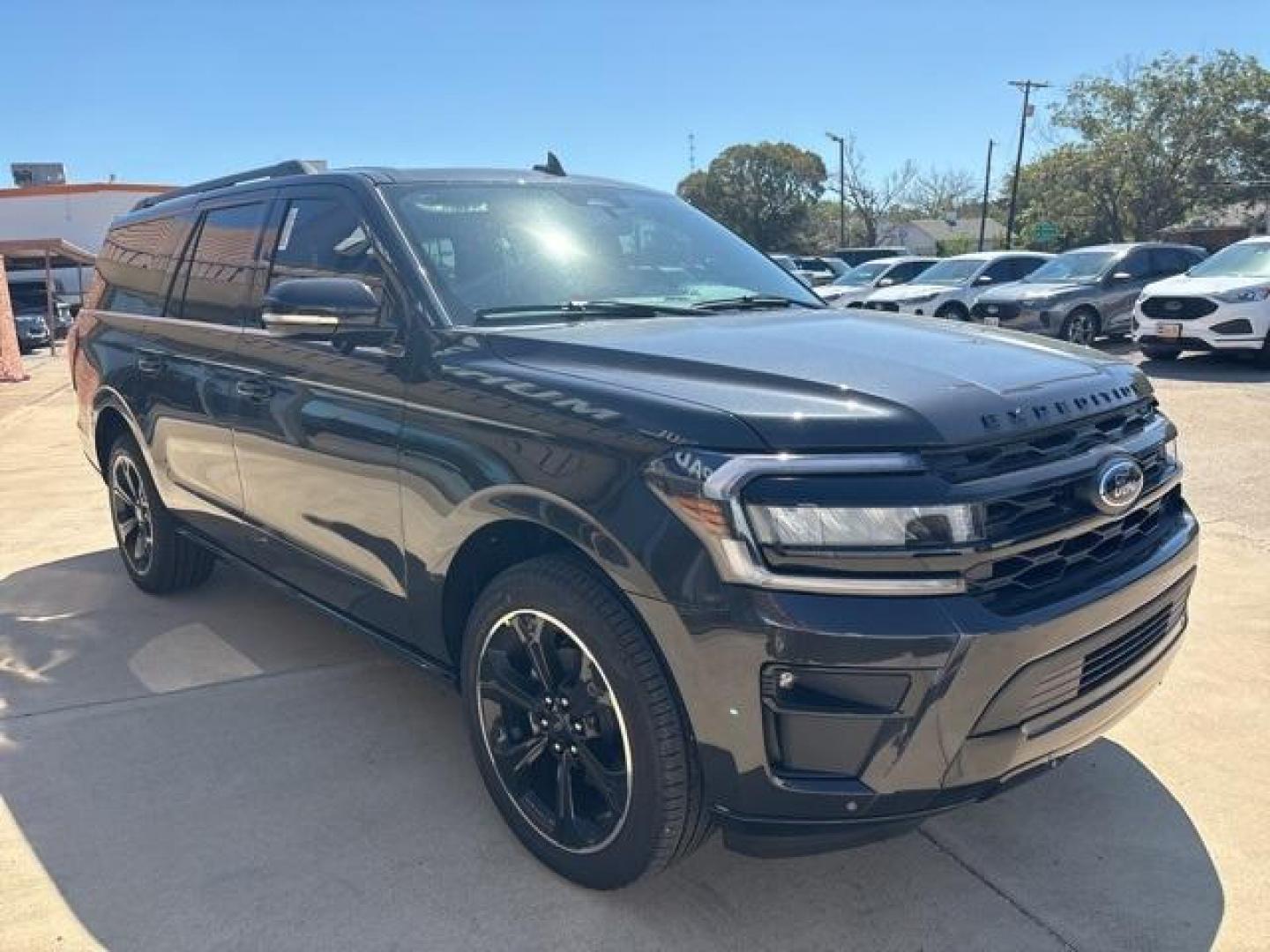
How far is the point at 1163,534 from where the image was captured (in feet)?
9.12

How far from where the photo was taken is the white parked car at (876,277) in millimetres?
19797

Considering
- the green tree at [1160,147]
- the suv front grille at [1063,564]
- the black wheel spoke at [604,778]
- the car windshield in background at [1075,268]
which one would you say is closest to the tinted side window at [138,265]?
the black wheel spoke at [604,778]

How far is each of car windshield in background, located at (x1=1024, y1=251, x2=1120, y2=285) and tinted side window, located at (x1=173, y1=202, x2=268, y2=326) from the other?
45.4 feet

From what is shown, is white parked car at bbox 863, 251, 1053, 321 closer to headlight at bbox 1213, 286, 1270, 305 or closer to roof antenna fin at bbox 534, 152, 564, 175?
headlight at bbox 1213, 286, 1270, 305

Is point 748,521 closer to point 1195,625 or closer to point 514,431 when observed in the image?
point 514,431

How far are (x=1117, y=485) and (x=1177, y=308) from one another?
12057 millimetres

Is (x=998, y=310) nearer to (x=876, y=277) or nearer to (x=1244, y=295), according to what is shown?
(x=1244, y=295)

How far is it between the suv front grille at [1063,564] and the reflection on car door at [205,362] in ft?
9.38

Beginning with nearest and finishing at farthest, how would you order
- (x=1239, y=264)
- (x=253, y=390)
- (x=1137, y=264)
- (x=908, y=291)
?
1. (x=253, y=390)
2. (x=1239, y=264)
3. (x=1137, y=264)
4. (x=908, y=291)

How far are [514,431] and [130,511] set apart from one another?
3354 mm

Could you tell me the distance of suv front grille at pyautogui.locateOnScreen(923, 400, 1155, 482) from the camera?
2.23 metres

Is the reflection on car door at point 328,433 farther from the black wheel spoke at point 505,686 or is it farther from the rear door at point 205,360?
the black wheel spoke at point 505,686

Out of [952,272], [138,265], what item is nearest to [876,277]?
[952,272]

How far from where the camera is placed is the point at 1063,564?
2.40m
